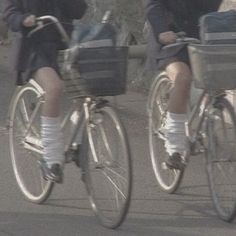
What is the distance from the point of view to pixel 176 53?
222 inches

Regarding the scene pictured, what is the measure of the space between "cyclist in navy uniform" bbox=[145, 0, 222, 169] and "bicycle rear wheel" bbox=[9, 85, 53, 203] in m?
0.90

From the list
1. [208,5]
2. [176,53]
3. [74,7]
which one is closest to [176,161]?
[176,53]

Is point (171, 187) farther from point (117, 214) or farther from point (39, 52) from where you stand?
point (39, 52)

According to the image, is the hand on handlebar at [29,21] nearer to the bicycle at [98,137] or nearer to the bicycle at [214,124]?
the bicycle at [98,137]

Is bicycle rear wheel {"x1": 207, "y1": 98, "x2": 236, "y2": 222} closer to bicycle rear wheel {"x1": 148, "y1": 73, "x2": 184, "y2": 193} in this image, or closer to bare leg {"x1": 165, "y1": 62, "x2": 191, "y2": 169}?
bare leg {"x1": 165, "y1": 62, "x2": 191, "y2": 169}

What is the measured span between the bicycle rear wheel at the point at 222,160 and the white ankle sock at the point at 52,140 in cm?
99

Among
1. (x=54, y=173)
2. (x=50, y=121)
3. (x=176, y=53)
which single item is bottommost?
(x=54, y=173)

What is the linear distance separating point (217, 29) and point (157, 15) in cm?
52

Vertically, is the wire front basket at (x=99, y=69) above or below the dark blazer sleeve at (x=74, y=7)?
below

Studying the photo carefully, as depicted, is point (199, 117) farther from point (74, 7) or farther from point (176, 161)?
point (74, 7)

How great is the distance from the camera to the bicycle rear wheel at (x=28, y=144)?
585 centimetres

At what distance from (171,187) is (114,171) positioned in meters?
0.93

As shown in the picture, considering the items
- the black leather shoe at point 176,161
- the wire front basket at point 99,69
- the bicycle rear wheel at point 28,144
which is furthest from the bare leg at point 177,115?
the bicycle rear wheel at point 28,144

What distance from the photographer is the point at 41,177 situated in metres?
6.00
